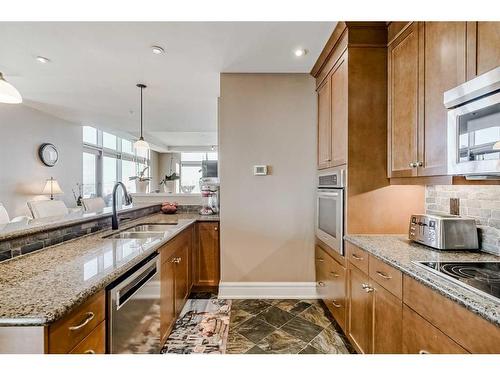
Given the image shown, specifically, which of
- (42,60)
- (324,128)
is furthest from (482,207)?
(42,60)

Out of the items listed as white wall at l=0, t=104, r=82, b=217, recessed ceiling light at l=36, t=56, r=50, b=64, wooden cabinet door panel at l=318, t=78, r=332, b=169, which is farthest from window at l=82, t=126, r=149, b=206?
wooden cabinet door panel at l=318, t=78, r=332, b=169

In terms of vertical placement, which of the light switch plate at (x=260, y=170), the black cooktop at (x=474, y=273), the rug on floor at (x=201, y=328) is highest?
the light switch plate at (x=260, y=170)

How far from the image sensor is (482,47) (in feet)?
4.19

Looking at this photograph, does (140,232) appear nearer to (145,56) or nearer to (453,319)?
(145,56)

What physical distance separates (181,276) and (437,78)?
2456mm

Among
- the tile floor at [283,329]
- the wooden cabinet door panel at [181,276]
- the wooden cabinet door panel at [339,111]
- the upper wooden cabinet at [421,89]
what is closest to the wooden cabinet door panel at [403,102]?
the upper wooden cabinet at [421,89]

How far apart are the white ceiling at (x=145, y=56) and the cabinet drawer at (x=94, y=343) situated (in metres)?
2.10

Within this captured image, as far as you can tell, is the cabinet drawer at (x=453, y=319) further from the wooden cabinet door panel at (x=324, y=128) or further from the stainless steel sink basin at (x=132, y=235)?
the stainless steel sink basin at (x=132, y=235)

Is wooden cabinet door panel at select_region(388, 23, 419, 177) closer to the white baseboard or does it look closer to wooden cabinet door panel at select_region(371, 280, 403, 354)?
wooden cabinet door panel at select_region(371, 280, 403, 354)

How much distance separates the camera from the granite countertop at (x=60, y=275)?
92cm

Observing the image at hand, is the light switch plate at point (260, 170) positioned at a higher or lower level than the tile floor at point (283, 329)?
higher

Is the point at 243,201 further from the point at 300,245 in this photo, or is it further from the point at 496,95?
the point at 496,95

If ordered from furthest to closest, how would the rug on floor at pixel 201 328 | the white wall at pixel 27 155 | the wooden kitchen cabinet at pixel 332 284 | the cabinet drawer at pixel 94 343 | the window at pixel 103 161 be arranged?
Answer: the window at pixel 103 161 < the white wall at pixel 27 155 < the wooden kitchen cabinet at pixel 332 284 < the rug on floor at pixel 201 328 < the cabinet drawer at pixel 94 343

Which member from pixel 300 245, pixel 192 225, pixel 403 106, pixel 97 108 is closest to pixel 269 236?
pixel 300 245
